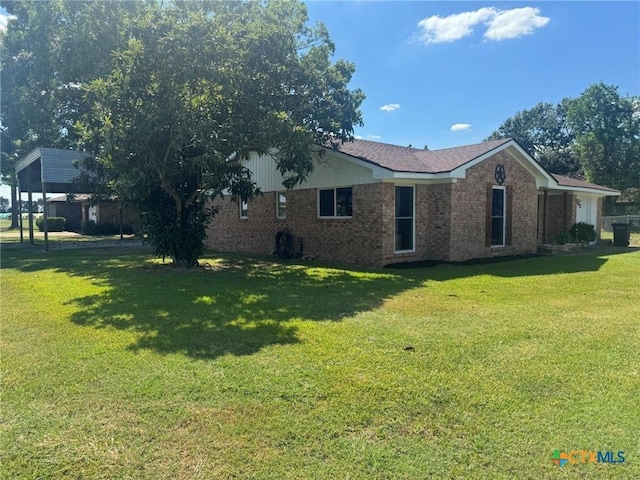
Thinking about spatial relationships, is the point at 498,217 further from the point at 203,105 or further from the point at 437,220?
the point at 203,105

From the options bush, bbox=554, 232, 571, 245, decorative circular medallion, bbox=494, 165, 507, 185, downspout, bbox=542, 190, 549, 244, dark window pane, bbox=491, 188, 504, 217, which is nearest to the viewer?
decorative circular medallion, bbox=494, 165, 507, 185

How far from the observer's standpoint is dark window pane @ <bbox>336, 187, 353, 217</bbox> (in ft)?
43.4

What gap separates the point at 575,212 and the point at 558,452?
19.4 metres

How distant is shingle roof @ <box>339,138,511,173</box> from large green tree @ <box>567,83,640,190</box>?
33.9 m

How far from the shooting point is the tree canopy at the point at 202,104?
9211 millimetres

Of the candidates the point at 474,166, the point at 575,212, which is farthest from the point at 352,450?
the point at 575,212

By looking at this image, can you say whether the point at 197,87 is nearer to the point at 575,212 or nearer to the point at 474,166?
the point at 474,166

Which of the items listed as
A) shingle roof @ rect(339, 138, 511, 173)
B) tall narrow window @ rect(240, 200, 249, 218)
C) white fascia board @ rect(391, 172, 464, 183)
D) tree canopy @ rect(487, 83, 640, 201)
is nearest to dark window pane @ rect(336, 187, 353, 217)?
shingle roof @ rect(339, 138, 511, 173)

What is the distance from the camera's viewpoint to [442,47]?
48.5 feet

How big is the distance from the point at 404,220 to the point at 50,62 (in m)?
17.8

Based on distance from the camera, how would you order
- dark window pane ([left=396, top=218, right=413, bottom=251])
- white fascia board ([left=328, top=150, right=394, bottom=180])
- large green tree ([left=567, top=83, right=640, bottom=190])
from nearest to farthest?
1. white fascia board ([left=328, top=150, right=394, bottom=180])
2. dark window pane ([left=396, top=218, right=413, bottom=251])
3. large green tree ([left=567, top=83, right=640, bottom=190])

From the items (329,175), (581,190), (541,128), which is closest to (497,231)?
Result: (329,175)

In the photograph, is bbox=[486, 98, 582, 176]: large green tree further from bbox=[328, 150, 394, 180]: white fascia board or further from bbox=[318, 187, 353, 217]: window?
bbox=[328, 150, 394, 180]: white fascia board

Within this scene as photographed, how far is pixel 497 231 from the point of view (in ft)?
47.9
